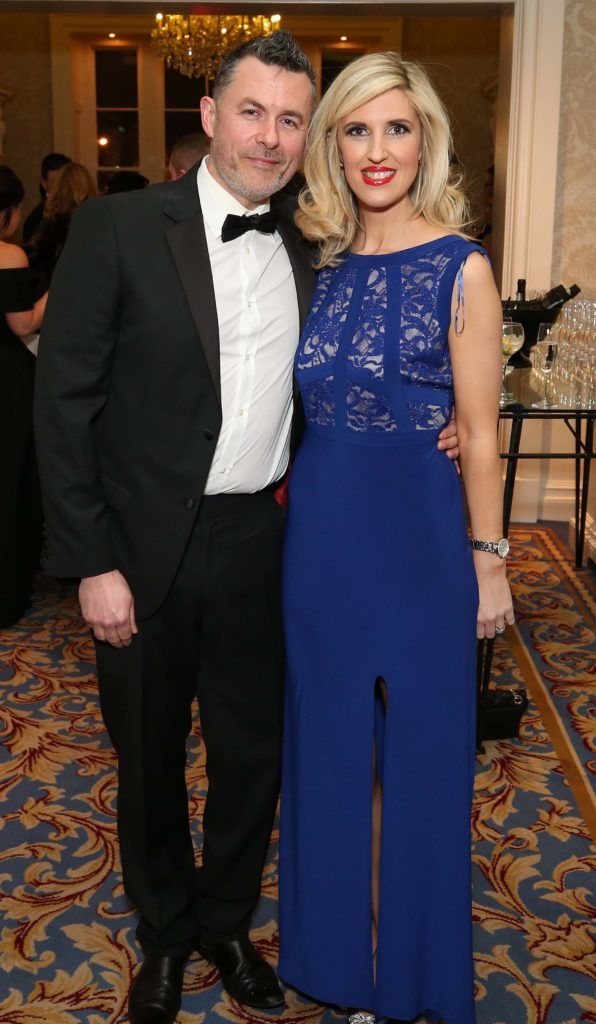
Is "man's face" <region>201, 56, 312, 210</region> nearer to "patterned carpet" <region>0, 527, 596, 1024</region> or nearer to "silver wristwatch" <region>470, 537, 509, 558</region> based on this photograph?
"silver wristwatch" <region>470, 537, 509, 558</region>

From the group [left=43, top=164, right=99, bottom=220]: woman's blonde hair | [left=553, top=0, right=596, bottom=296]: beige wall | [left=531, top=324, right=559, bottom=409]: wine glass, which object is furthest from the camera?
[left=553, top=0, right=596, bottom=296]: beige wall

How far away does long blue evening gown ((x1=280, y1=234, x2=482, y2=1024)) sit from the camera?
6.41ft

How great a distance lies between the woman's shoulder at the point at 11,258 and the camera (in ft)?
13.7

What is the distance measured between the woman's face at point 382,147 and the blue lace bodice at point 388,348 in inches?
4.6

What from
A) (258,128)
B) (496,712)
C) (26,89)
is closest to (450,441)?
(258,128)

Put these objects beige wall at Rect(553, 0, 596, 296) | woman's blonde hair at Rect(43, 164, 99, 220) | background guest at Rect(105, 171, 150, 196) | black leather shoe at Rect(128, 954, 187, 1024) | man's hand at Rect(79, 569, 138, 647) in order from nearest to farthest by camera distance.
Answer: man's hand at Rect(79, 569, 138, 647)
black leather shoe at Rect(128, 954, 187, 1024)
woman's blonde hair at Rect(43, 164, 99, 220)
beige wall at Rect(553, 0, 596, 296)
background guest at Rect(105, 171, 150, 196)

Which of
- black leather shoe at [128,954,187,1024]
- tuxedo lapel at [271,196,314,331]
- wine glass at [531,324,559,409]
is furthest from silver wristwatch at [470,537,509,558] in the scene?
wine glass at [531,324,559,409]

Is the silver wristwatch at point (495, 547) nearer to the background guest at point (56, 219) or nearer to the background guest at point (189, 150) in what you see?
the background guest at point (189, 150)

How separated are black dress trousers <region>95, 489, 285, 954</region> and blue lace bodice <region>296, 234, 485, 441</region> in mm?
265

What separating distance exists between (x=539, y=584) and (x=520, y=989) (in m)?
2.70

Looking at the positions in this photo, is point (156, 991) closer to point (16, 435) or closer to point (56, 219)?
point (16, 435)

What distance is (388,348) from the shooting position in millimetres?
1929

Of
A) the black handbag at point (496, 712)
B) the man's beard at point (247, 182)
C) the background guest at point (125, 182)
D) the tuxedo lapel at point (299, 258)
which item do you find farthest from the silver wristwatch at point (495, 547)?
the background guest at point (125, 182)
